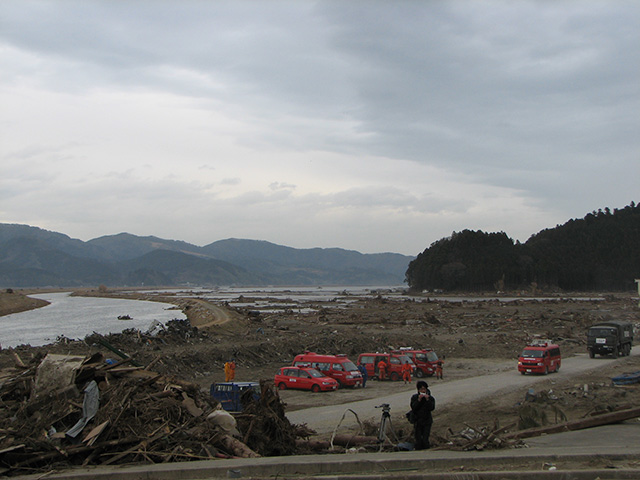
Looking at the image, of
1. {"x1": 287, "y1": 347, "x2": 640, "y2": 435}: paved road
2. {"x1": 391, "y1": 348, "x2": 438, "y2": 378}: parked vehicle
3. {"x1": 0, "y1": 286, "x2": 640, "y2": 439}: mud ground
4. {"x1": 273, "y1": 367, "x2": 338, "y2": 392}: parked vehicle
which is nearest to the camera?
{"x1": 287, "y1": 347, "x2": 640, "y2": 435}: paved road

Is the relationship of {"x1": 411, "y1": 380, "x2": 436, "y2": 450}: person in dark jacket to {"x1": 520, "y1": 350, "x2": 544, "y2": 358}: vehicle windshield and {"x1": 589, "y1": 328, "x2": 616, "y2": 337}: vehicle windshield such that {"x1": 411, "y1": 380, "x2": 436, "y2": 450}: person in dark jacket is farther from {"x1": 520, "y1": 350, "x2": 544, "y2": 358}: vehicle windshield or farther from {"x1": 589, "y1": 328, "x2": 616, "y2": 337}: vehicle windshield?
{"x1": 589, "y1": 328, "x2": 616, "y2": 337}: vehicle windshield

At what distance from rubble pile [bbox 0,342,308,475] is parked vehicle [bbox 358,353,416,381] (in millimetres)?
18980

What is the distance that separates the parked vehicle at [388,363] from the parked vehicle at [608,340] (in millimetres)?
13801

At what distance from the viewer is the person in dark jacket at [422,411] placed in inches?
459

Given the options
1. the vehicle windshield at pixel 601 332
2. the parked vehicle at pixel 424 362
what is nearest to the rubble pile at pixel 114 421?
the parked vehicle at pixel 424 362

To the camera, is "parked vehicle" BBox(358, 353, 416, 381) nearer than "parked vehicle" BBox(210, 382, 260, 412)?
No

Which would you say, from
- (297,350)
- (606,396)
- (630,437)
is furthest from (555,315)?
(630,437)

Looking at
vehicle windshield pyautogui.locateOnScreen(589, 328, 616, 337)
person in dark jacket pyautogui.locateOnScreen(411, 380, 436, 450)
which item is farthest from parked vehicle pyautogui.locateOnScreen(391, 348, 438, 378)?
person in dark jacket pyautogui.locateOnScreen(411, 380, 436, 450)

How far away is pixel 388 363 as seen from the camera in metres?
31.6

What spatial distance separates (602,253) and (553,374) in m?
176

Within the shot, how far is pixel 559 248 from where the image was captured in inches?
7800

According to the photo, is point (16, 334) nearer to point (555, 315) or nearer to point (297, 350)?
point (297, 350)

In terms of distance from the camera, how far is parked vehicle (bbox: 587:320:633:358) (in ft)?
119

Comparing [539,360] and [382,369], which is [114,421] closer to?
[382,369]
